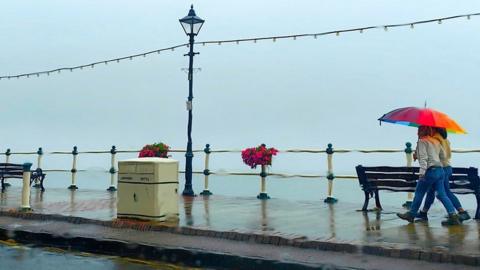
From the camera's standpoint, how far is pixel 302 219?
10.5 meters

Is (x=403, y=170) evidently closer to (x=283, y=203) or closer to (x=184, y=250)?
(x=283, y=203)

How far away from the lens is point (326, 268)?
652 cm

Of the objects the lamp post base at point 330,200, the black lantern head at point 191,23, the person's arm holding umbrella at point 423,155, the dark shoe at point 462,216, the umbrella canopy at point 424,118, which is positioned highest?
the black lantern head at point 191,23

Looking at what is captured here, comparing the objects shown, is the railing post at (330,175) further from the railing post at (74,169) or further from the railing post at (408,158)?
the railing post at (74,169)

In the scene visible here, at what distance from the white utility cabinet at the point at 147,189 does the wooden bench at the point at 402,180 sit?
3.78 metres

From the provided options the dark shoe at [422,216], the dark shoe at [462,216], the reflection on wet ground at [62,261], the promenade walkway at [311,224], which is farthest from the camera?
the dark shoe at [422,216]

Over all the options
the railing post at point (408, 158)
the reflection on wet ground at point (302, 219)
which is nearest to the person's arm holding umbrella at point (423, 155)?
the reflection on wet ground at point (302, 219)

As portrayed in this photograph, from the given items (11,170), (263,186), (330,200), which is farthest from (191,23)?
(11,170)

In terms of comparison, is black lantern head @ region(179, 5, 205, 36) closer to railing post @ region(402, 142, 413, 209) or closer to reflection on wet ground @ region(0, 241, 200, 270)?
railing post @ region(402, 142, 413, 209)

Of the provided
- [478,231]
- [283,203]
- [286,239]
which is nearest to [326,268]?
[286,239]

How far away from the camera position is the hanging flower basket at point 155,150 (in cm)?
1678

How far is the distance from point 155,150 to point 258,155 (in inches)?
128

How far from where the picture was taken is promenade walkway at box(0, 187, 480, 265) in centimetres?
736

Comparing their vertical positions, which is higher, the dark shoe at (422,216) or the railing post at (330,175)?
the railing post at (330,175)
